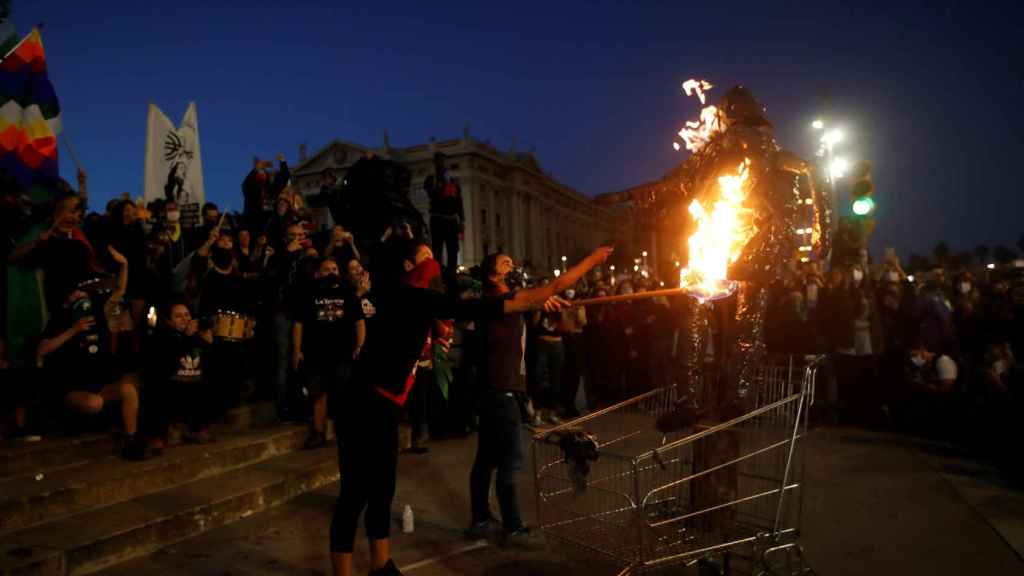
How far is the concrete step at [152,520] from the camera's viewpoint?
441cm

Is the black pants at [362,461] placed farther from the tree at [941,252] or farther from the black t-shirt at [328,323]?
the tree at [941,252]

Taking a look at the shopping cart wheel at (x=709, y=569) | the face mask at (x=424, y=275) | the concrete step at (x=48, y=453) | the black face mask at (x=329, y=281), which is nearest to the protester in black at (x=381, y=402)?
the face mask at (x=424, y=275)

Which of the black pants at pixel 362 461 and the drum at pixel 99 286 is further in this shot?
the drum at pixel 99 286

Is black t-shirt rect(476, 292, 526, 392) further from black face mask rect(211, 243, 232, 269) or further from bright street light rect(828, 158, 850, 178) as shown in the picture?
bright street light rect(828, 158, 850, 178)

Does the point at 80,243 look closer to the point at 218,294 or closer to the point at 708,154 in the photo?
the point at 218,294

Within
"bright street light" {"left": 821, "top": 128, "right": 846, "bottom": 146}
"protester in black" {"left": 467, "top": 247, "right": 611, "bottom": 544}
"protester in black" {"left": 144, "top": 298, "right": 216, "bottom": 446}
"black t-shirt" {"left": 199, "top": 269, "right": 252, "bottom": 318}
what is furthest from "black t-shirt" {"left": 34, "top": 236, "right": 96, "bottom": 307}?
"bright street light" {"left": 821, "top": 128, "right": 846, "bottom": 146}

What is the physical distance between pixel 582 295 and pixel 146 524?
8.39 metres

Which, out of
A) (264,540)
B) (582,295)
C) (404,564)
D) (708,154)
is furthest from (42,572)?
(582,295)

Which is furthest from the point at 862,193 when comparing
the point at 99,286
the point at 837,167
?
the point at 99,286

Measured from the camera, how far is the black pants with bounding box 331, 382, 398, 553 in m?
3.75

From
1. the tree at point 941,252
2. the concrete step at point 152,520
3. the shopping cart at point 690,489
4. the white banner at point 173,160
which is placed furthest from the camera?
the tree at point 941,252

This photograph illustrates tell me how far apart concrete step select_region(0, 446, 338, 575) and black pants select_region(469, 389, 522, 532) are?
227 centimetres

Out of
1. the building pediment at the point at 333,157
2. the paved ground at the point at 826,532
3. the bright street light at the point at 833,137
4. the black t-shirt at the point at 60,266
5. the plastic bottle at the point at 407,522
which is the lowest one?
the paved ground at the point at 826,532

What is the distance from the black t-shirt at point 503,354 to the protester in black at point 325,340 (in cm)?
259
